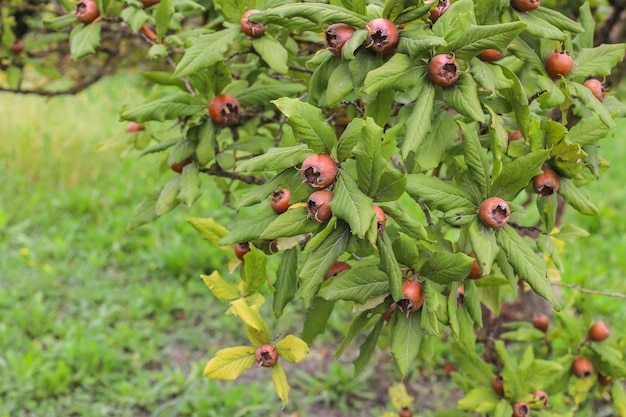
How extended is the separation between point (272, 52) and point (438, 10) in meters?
0.40

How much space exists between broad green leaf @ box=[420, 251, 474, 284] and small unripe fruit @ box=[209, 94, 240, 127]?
1.99 ft

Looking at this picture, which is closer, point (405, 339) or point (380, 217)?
point (380, 217)

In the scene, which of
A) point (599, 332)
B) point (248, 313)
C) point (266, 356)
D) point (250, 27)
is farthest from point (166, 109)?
point (599, 332)

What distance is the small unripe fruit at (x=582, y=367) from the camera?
196 centimetres

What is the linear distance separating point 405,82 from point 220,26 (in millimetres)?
1147

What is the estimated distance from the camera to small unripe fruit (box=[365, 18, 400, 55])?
110 centimetres

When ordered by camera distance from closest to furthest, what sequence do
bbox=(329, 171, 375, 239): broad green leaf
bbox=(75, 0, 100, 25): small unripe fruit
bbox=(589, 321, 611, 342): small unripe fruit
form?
1. bbox=(329, 171, 375, 239): broad green leaf
2. bbox=(75, 0, 100, 25): small unripe fruit
3. bbox=(589, 321, 611, 342): small unripe fruit

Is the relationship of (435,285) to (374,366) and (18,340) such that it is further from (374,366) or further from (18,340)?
(18,340)

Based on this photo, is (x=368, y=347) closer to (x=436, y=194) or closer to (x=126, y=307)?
(x=436, y=194)

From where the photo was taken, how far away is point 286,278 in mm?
1443

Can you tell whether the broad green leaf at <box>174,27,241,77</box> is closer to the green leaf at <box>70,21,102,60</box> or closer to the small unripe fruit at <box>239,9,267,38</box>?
the small unripe fruit at <box>239,9,267,38</box>

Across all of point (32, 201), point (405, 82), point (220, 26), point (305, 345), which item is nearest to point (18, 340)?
point (32, 201)

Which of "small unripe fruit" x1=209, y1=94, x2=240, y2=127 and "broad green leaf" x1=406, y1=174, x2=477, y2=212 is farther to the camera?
"small unripe fruit" x1=209, y1=94, x2=240, y2=127

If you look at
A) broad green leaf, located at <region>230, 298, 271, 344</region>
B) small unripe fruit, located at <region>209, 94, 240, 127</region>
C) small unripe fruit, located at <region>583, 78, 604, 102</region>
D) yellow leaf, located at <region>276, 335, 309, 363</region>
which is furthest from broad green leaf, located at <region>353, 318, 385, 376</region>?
small unripe fruit, located at <region>583, 78, 604, 102</region>
